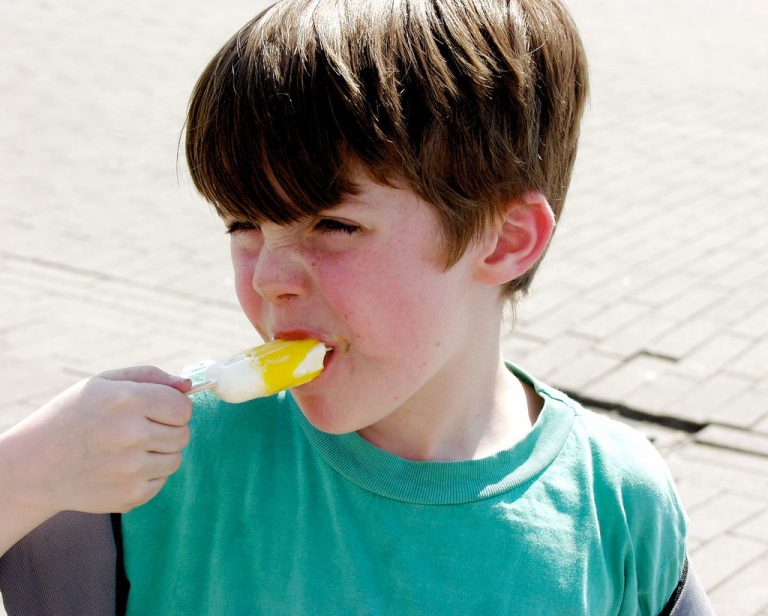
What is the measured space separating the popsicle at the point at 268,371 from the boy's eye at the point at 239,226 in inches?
7.5

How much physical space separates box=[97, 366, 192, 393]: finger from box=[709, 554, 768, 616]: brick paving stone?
2468mm

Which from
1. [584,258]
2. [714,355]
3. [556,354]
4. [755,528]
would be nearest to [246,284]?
[755,528]

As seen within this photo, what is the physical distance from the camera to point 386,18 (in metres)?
1.77

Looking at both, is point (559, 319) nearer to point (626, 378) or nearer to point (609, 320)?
point (609, 320)

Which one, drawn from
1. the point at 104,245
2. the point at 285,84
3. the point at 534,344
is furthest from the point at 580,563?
the point at 104,245

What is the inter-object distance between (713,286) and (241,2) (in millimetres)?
8508

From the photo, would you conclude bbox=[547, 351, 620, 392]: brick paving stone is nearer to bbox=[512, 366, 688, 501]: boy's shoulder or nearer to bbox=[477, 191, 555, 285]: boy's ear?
bbox=[512, 366, 688, 501]: boy's shoulder

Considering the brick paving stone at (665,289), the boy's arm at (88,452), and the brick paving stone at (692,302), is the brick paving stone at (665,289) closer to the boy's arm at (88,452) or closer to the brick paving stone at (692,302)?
the brick paving stone at (692,302)

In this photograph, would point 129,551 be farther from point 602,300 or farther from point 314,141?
point 602,300

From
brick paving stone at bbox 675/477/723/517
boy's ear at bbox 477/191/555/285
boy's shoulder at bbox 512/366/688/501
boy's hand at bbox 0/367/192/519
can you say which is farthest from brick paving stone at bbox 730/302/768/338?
boy's hand at bbox 0/367/192/519

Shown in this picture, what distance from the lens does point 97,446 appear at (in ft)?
5.42

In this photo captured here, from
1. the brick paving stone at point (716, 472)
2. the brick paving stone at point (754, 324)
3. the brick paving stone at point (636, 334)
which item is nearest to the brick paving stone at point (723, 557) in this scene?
the brick paving stone at point (716, 472)

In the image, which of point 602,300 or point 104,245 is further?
point 104,245

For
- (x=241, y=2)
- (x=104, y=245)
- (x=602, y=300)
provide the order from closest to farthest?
(x=602, y=300) → (x=104, y=245) → (x=241, y=2)
